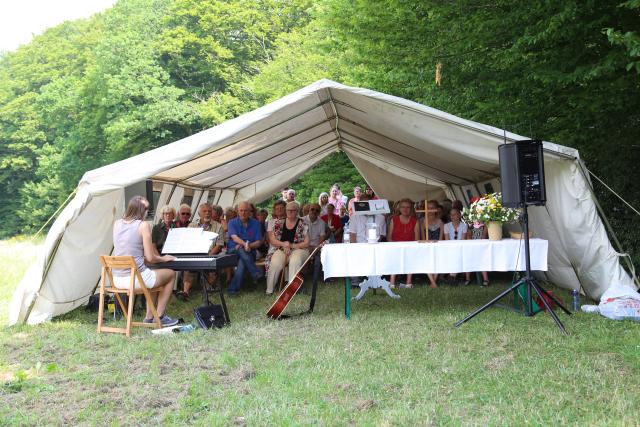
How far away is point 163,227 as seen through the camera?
28.8 ft

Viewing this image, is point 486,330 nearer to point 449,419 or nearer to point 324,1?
point 449,419

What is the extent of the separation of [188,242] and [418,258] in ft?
7.82

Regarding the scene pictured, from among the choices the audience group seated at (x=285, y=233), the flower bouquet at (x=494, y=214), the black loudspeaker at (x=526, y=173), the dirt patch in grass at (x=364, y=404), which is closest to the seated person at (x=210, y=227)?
the audience group seated at (x=285, y=233)

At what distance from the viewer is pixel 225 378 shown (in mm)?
4555

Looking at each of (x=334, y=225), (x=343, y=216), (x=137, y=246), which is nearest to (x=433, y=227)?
(x=334, y=225)

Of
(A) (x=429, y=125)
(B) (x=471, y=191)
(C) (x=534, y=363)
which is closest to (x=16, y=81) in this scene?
(B) (x=471, y=191)

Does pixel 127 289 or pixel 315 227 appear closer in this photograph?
pixel 127 289

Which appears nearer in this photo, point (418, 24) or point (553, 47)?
point (553, 47)

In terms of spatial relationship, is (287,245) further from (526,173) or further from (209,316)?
(526,173)

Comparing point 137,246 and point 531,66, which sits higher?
point 531,66

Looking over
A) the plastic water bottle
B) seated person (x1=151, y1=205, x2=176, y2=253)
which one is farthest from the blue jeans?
the plastic water bottle

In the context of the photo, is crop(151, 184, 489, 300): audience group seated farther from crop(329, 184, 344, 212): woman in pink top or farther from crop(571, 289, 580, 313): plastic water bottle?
crop(329, 184, 344, 212): woman in pink top

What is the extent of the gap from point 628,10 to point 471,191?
5.41 m

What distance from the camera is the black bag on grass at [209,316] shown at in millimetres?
6255
